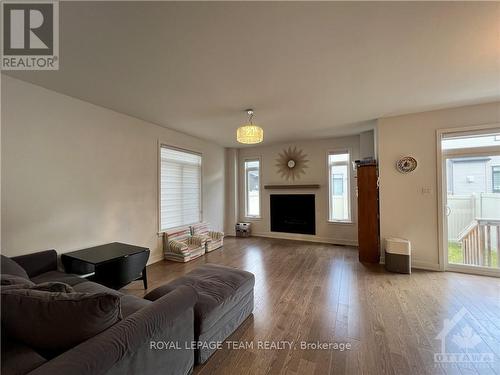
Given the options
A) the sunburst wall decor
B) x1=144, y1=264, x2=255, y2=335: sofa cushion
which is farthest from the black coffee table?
the sunburst wall decor

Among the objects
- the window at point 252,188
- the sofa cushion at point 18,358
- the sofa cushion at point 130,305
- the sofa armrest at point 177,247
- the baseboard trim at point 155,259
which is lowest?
the baseboard trim at point 155,259

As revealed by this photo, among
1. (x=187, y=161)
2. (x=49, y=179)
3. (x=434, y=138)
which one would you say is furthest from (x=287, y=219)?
(x=49, y=179)

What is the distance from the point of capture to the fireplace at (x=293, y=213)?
215 inches

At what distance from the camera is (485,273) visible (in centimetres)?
319

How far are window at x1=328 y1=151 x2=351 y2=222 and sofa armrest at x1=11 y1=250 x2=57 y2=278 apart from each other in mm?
5028

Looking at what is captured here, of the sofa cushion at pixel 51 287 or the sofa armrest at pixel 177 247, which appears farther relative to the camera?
the sofa armrest at pixel 177 247

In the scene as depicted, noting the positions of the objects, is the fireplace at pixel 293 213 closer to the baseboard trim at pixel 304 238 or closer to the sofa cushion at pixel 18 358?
the baseboard trim at pixel 304 238

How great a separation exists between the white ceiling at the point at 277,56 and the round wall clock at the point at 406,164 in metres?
0.83

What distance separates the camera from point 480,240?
3.28 metres

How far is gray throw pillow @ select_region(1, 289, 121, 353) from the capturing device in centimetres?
95

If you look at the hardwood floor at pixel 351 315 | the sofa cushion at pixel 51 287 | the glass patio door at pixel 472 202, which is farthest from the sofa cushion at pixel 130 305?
the glass patio door at pixel 472 202

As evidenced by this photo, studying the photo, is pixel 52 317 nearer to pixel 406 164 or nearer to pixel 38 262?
pixel 38 262

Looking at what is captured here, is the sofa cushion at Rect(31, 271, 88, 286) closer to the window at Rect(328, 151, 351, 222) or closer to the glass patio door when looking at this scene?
the window at Rect(328, 151, 351, 222)

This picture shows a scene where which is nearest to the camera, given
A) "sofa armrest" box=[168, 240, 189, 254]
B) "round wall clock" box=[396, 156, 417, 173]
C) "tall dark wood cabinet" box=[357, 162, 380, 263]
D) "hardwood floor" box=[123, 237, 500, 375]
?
"hardwood floor" box=[123, 237, 500, 375]
